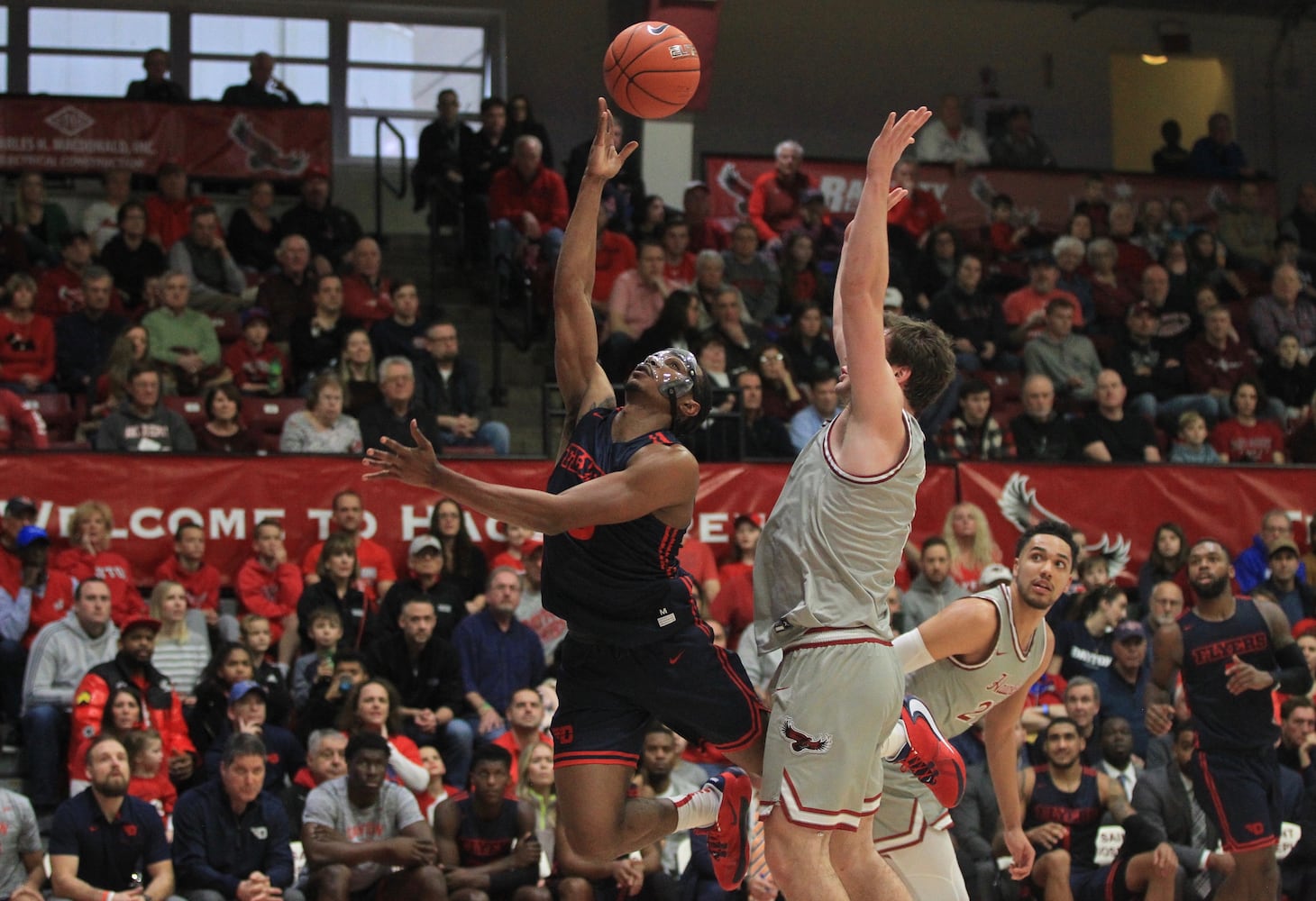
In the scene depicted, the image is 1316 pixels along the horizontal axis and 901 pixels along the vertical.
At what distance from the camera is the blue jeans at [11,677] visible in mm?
9703

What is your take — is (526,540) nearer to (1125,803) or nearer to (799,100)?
(1125,803)

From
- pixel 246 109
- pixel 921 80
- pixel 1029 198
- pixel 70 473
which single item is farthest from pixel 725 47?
pixel 70 473

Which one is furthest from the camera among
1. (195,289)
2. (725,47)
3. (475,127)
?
(725,47)

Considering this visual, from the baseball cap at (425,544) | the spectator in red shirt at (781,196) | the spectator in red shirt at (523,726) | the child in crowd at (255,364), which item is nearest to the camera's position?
the spectator in red shirt at (523,726)

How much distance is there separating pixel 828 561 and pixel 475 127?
12.8m

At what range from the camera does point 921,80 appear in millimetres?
19672

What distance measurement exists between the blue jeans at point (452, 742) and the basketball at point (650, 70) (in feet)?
15.1

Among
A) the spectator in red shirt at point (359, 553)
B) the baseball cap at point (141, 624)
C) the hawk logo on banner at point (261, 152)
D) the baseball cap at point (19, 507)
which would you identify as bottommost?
the baseball cap at point (141, 624)

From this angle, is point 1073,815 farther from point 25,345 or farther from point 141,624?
point 25,345

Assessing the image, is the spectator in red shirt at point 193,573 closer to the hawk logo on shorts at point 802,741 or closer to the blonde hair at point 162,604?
the blonde hair at point 162,604

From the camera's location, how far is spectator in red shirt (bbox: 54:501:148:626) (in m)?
10.1


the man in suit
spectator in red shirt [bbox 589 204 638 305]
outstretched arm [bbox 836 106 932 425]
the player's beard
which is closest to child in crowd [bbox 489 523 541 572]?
spectator in red shirt [bbox 589 204 638 305]

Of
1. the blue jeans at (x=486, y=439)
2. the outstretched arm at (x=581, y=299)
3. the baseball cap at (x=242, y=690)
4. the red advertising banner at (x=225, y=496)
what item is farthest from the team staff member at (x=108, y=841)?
the outstretched arm at (x=581, y=299)

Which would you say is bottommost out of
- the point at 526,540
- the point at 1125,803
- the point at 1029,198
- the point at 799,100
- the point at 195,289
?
the point at 1125,803
